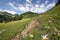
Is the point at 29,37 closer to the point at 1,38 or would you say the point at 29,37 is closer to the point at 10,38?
the point at 10,38

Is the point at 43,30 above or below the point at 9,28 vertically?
above

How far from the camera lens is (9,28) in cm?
10319

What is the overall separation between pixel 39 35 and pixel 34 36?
2.99 meters

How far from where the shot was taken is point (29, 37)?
214 ft

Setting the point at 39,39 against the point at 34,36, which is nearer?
the point at 39,39

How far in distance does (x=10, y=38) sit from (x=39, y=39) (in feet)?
93.4

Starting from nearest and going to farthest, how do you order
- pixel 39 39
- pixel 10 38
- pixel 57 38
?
pixel 57 38 < pixel 39 39 < pixel 10 38

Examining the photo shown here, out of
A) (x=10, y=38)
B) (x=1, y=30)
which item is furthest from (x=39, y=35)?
(x=1, y=30)

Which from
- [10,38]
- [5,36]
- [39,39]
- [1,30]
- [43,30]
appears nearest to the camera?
[39,39]

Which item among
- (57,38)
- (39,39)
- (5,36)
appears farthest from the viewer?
(5,36)

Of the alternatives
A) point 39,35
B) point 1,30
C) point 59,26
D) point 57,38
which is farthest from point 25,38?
point 1,30

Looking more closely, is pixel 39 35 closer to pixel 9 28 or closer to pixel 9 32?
pixel 9 32

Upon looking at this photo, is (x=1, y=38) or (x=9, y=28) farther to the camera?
(x=9, y=28)

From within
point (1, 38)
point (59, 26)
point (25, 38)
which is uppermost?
point (59, 26)
